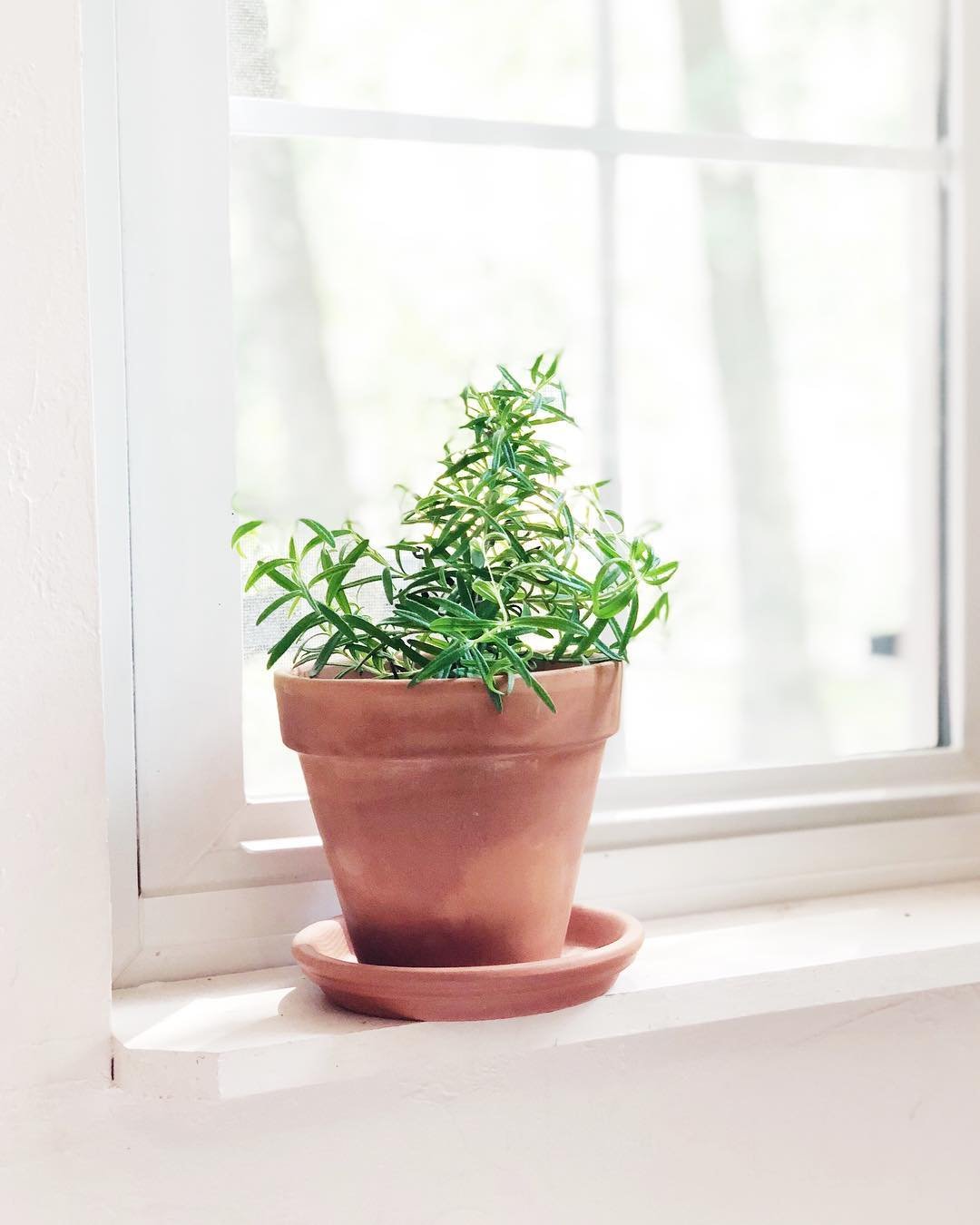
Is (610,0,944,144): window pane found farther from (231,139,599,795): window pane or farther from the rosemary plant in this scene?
the rosemary plant

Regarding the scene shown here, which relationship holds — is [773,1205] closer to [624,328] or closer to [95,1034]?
[95,1034]

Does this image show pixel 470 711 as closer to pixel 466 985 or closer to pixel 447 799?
pixel 447 799

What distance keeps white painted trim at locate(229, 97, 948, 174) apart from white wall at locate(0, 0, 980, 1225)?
0.73ft

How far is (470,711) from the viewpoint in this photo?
712 millimetres

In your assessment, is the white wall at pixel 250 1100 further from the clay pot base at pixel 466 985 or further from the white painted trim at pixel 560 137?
the white painted trim at pixel 560 137

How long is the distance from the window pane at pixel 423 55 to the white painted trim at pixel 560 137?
1cm

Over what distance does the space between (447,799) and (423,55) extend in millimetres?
613

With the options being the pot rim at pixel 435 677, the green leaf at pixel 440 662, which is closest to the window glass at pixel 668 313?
the pot rim at pixel 435 677

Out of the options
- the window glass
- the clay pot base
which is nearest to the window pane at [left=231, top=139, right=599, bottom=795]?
the window glass

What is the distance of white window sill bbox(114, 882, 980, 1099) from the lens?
72 centimetres

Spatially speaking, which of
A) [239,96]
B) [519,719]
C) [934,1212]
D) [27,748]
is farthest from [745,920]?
[239,96]

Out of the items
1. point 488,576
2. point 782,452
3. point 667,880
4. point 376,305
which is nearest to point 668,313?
point 782,452

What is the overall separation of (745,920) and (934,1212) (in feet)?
0.95

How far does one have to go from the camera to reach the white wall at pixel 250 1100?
0.70m
